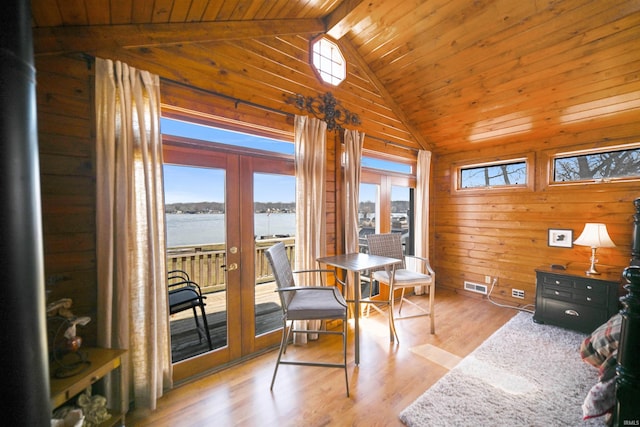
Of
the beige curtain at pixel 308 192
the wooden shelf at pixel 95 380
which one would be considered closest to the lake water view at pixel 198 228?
the beige curtain at pixel 308 192

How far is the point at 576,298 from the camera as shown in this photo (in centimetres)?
288

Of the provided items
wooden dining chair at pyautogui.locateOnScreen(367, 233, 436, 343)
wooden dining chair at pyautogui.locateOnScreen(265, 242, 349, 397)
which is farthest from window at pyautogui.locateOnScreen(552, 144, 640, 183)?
wooden dining chair at pyautogui.locateOnScreen(265, 242, 349, 397)

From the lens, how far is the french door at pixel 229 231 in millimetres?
2146

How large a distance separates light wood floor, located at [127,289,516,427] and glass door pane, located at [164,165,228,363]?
1.29 ft

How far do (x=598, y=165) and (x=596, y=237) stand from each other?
0.98 metres

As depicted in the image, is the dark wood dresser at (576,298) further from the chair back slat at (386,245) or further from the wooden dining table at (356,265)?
the wooden dining table at (356,265)

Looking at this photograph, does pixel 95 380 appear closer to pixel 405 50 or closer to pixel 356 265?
pixel 356 265

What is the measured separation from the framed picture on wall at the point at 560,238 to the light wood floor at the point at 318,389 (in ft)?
5.44

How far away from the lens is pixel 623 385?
1206 millimetres

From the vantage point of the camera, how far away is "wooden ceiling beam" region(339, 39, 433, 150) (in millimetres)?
3176

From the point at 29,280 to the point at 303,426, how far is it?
1648mm

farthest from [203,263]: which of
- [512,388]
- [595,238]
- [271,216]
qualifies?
[595,238]

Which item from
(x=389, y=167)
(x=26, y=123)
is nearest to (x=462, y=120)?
(x=389, y=167)

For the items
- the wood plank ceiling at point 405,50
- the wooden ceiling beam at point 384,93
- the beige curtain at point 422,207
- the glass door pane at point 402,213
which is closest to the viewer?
the wood plank ceiling at point 405,50
